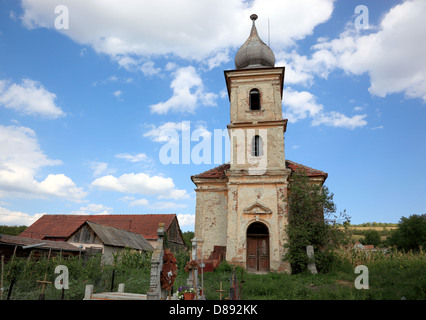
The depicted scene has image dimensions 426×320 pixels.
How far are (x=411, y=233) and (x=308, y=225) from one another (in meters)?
27.7

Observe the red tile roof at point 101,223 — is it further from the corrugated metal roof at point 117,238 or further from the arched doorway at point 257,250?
the arched doorway at point 257,250

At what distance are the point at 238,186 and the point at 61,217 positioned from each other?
2825 centimetres

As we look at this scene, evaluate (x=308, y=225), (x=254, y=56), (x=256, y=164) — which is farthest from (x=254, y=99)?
(x=308, y=225)

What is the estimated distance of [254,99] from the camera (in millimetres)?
19812

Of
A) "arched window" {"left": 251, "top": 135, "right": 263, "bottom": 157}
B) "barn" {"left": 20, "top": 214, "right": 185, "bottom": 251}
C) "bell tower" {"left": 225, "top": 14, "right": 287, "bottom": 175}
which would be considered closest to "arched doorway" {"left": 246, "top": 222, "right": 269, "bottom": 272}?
"bell tower" {"left": 225, "top": 14, "right": 287, "bottom": 175}

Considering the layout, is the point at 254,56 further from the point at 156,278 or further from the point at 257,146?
the point at 156,278

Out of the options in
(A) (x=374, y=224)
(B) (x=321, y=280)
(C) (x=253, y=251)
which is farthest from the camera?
(A) (x=374, y=224)

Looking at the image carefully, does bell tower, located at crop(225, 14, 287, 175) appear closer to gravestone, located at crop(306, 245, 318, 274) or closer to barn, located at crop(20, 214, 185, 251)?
gravestone, located at crop(306, 245, 318, 274)

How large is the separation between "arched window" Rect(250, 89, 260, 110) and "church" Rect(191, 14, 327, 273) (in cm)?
7
